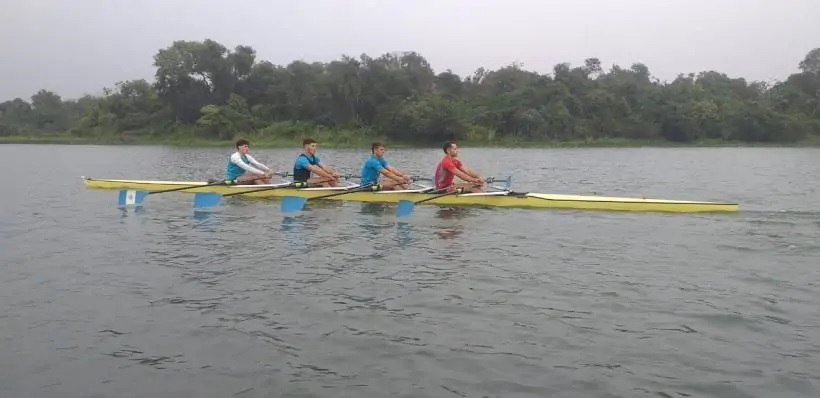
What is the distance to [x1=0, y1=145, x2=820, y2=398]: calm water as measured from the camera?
19.3ft

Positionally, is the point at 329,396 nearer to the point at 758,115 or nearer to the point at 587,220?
the point at 587,220

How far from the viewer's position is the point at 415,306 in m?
7.87

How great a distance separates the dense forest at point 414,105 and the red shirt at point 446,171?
47.0 meters

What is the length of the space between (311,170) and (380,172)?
168 cm

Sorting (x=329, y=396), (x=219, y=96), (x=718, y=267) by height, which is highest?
(x=219, y=96)

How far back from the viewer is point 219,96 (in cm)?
7550

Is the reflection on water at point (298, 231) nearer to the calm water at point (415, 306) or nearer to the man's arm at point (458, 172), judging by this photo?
the calm water at point (415, 306)

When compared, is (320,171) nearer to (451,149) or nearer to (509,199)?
(451,149)

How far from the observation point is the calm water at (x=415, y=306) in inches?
232

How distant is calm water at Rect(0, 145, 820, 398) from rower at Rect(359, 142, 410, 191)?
162cm

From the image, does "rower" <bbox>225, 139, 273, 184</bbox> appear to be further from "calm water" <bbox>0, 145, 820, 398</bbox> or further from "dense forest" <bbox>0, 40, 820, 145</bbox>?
"dense forest" <bbox>0, 40, 820, 145</bbox>

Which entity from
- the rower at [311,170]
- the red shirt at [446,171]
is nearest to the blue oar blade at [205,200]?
the rower at [311,170]

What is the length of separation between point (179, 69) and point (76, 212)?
62.7m

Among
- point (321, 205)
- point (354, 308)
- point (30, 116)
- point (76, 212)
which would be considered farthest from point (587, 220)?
point (30, 116)
